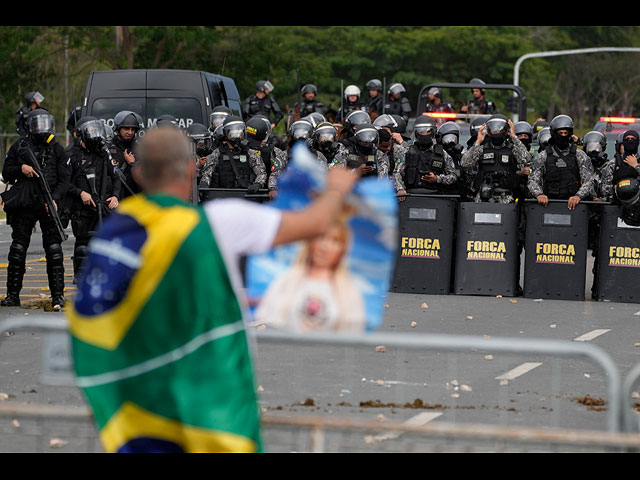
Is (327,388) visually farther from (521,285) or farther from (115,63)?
(115,63)

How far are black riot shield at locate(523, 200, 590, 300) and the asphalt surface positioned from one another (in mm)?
2046

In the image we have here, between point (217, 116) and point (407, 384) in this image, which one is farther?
point (217, 116)

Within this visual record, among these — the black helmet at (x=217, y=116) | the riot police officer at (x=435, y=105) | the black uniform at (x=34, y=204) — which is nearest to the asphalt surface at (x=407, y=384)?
the black uniform at (x=34, y=204)

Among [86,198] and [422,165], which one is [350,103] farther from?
[86,198]

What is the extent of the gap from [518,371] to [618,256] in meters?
5.20

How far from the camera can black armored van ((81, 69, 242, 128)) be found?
2031cm

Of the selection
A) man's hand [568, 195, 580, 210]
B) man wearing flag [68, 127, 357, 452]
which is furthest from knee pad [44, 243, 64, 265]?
man wearing flag [68, 127, 357, 452]

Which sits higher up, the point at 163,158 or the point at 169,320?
the point at 163,158

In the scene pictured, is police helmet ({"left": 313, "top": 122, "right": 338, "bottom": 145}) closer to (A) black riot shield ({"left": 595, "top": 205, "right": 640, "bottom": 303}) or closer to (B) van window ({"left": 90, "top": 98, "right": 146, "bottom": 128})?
(A) black riot shield ({"left": 595, "top": 205, "right": 640, "bottom": 303})

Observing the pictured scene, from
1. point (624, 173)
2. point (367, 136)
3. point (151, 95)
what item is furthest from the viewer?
point (151, 95)

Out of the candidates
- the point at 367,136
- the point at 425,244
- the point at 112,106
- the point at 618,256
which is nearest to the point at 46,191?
the point at 367,136

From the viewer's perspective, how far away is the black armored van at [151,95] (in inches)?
800

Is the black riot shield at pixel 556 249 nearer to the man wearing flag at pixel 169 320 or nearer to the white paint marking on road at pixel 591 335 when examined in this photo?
the white paint marking on road at pixel 591 335

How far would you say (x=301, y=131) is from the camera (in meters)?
17.0
